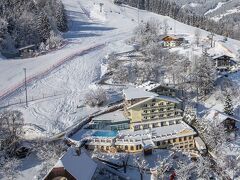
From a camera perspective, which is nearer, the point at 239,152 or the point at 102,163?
the point at 102,163

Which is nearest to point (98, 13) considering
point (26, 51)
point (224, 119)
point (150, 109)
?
point (26, 51)

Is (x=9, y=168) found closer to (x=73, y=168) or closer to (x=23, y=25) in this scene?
(x=73, y=168)

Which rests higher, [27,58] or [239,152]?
[27,58]

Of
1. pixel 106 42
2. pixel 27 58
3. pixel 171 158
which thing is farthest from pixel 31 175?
pixel 106 42

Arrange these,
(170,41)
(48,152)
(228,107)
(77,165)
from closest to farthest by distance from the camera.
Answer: (77,165) → (48,152) → (228,107) → (170,41)

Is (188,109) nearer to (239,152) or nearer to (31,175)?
(239,152)

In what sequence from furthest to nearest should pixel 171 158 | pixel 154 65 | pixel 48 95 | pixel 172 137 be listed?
pixel 154 65 < pixel 48 95 < pixel 172 137 < pixel 171 158

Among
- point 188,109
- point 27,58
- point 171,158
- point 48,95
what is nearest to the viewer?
point 171,158
